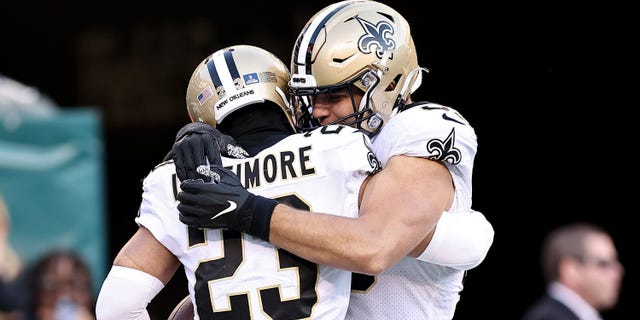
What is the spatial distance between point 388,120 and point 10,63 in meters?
5.73

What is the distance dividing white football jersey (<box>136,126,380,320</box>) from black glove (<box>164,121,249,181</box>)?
4cm

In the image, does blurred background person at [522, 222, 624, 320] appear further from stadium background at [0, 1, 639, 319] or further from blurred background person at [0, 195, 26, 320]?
→ blurred background person at [0, 195, 26, 320]

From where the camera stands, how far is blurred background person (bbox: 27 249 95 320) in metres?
6.03

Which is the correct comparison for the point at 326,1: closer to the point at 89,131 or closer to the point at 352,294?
the point at 89,131

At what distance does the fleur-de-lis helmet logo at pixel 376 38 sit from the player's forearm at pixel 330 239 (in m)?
0.66

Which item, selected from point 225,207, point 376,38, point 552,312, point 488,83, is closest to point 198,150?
point 225,207

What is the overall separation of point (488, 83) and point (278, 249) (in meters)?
5.31

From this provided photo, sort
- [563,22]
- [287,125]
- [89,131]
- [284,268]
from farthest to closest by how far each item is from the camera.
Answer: [563,22], [89,131], [287,125], [284,268]

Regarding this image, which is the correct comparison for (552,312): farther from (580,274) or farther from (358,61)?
(358,61)

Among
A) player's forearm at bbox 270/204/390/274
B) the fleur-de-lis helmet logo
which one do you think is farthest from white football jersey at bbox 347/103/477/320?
player's forearm at bbox 270/204/390/274

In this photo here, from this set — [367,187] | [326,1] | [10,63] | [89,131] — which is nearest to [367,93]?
[367,187]

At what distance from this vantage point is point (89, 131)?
620 cm

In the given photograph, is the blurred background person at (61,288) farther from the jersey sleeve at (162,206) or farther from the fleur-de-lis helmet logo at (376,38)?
the fleur-de-lis helmet logo at (376,38)

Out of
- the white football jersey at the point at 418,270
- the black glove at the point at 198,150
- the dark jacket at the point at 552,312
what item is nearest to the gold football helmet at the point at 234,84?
the black glove at the point at 198,150
